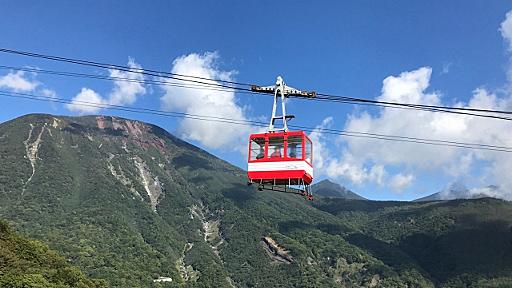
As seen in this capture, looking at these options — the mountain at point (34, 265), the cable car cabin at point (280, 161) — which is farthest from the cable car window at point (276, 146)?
the mountain at point (34, 265)

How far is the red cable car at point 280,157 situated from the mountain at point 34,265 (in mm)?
72750

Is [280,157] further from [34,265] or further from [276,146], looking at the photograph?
[34,265]

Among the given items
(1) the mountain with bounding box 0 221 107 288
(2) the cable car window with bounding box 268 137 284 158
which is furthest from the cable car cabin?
(1) the mountain with bounding box 0 221 107 288

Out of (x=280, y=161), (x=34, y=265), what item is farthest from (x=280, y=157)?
(x=34, y=265)

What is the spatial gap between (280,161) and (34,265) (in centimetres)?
10155

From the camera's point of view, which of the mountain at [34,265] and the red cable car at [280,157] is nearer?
the red cable car at [280,157]

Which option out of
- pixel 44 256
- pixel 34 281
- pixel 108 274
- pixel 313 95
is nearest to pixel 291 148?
pixel 313 95

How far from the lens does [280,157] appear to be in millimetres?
32656

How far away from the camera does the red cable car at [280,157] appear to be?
3137 centimetres

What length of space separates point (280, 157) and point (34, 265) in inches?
3998

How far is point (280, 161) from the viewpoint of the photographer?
32.6 metres

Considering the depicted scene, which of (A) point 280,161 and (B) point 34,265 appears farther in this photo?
(B) point 34,265

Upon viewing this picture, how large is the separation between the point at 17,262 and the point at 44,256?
53.1ft

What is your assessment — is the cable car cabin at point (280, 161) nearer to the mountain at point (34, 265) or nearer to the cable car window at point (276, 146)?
the cable car window at point (276, 146)
